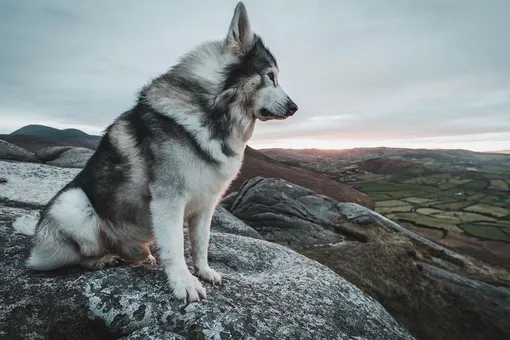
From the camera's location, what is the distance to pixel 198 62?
260 inches

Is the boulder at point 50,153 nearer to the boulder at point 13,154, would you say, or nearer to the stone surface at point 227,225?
the boulder at point 13,154

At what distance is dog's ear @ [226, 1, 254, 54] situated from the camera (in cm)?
628

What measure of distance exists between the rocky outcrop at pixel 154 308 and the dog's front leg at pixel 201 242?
0.31 m

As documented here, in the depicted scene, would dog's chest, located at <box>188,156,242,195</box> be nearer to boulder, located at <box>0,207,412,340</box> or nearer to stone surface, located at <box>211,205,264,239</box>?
boulder, located at <box>0,207,412,340</box>

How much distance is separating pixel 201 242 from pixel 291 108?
3.32m

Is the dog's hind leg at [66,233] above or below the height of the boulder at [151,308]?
above

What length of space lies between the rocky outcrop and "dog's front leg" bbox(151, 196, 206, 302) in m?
0.26

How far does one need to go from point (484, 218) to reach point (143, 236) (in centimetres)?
10012

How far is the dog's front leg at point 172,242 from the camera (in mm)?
5691

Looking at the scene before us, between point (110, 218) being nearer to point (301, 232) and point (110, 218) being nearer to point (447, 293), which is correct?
point (301, 232)

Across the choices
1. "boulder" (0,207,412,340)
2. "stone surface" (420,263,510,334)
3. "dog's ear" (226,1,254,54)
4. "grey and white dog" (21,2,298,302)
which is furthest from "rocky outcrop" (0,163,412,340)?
"stone surface" (420,263,510,334)

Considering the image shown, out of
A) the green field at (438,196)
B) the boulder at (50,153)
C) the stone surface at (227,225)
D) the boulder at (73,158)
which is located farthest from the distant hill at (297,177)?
the green field at (438,196)

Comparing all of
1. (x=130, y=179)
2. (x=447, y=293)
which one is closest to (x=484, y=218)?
(x=447, y=293)

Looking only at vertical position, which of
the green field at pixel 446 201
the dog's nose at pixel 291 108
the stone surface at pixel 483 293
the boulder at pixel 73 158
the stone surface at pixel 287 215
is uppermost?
the dog's nose at pixel 291 108
